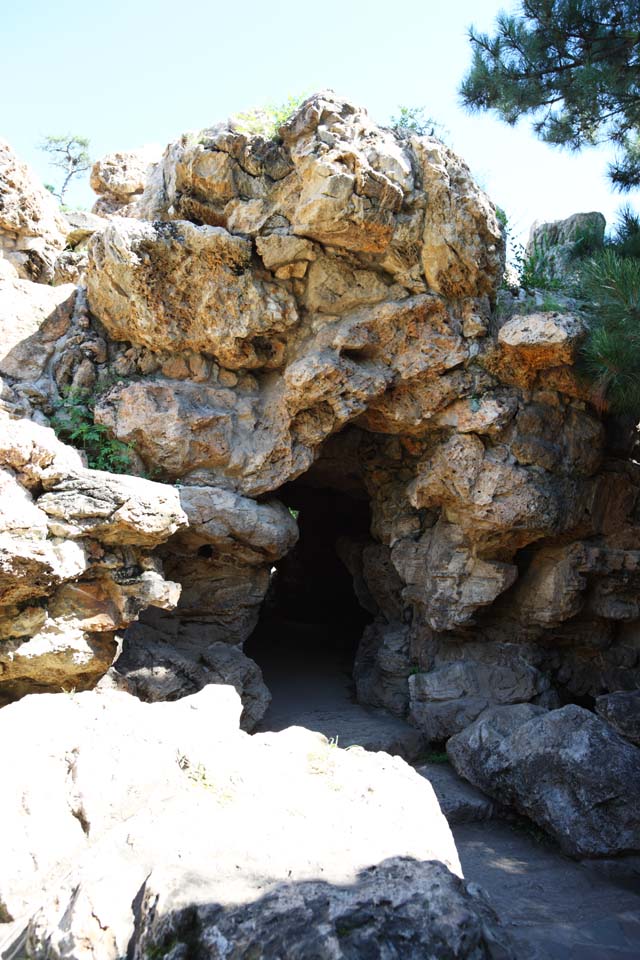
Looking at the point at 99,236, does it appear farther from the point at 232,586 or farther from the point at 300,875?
the point at 300,875

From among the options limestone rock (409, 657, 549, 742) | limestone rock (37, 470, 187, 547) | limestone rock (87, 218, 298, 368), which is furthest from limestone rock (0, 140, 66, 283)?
limestone rock (409, 657, 549, 742)

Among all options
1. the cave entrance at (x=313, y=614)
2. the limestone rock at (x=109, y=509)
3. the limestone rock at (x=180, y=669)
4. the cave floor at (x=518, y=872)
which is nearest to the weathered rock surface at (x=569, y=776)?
the cave floor at (x=518, y=872)

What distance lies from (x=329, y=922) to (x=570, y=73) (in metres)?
8.01

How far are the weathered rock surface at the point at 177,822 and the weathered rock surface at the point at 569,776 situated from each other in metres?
3.25

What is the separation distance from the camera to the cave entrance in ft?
38.4

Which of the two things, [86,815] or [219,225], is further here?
[219,225]

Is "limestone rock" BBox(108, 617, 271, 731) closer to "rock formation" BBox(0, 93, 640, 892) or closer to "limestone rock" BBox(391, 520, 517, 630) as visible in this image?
"rock formation" BBox(0, 93, 640, 892)

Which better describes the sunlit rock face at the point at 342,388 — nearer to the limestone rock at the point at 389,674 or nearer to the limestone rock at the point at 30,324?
the limestone rock at the point at 30,324

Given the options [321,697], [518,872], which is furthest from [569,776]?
[321,697]

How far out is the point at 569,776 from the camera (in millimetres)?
7477

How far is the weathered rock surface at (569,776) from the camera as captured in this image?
7.21 metres

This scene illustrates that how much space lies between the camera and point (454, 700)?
395 inches

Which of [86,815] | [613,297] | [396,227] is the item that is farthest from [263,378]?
[86,815]

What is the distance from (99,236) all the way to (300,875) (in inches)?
308
